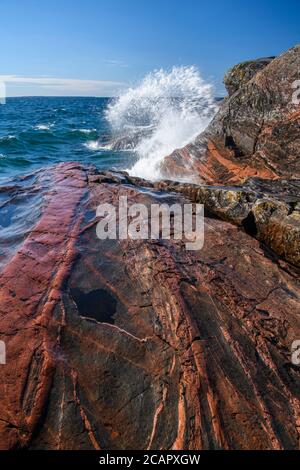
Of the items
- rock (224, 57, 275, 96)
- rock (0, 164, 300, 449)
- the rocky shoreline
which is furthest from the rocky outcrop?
rock (0, 164, 300, 449)

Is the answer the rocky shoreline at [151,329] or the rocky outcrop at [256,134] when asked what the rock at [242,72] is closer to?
the rocky outcrop at [256,134]

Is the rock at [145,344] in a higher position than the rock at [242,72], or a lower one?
lower

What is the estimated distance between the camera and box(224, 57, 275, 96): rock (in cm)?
945

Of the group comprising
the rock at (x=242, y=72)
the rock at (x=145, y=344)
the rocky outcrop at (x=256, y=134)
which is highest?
the rock at (x=242, y=72)

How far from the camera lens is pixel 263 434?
2199 millimetres

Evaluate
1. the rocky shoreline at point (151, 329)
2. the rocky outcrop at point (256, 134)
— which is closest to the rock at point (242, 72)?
the rocky outcrop at point (256, 134)

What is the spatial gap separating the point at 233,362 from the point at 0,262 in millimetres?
2394

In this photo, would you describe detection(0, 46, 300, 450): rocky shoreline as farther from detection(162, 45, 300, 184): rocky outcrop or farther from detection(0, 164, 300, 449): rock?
detection(162, 45, 300, 184): rocky outcrop

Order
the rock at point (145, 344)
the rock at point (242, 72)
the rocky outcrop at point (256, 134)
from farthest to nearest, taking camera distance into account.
Answer: the rock at point (242, 72) < the rocky outcrop at point (256, 134) < the rock at point (145, 344)

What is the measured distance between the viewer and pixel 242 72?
32.2ft

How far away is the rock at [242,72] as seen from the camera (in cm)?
945

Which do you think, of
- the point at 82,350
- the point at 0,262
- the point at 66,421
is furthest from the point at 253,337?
the point at 0,262
